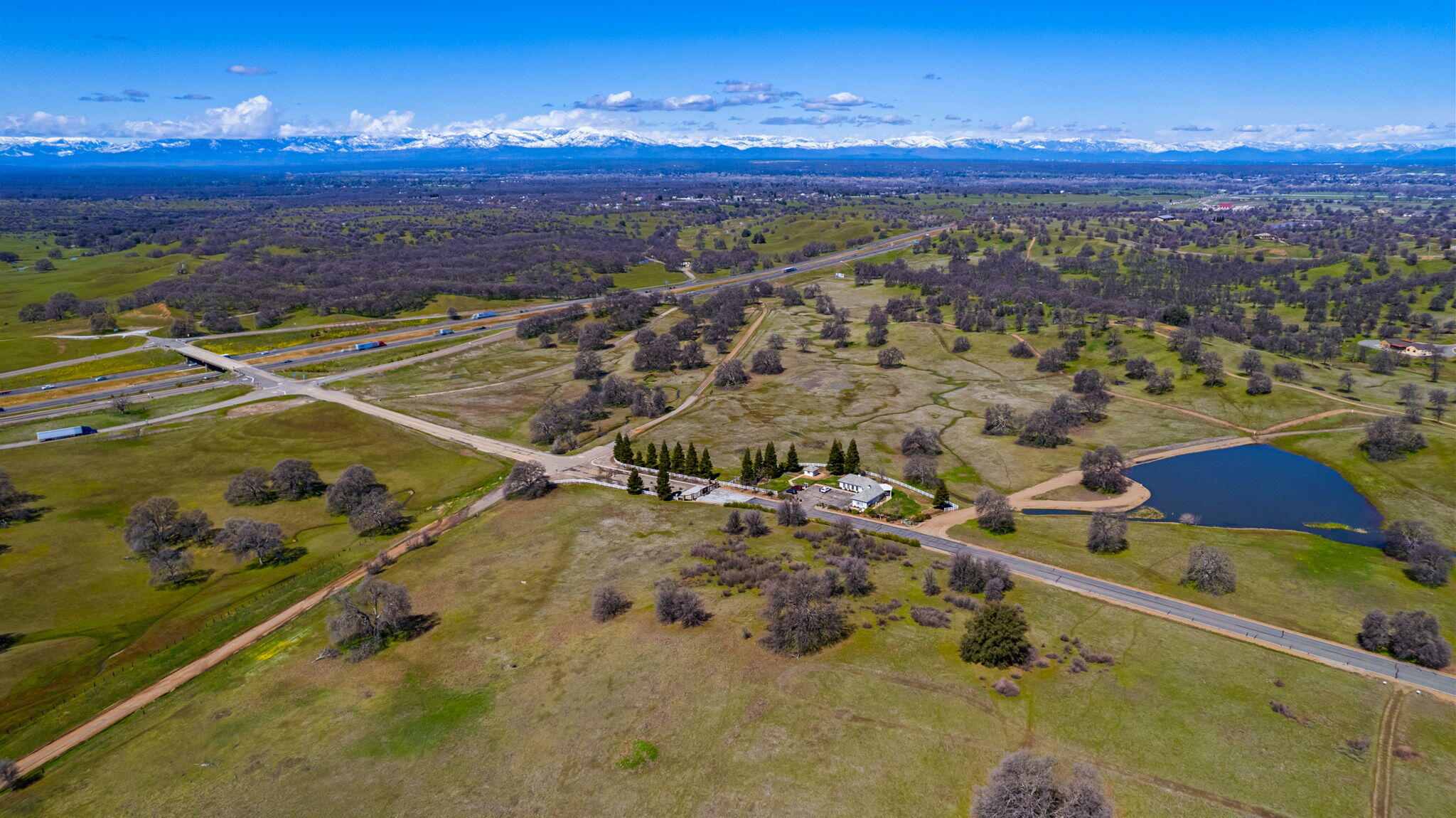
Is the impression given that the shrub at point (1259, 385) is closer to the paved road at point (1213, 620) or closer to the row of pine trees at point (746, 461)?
the row of pine trees at point (746, 461)

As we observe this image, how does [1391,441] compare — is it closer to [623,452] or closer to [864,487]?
[864,487]

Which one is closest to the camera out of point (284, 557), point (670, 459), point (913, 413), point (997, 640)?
point (997, 640)

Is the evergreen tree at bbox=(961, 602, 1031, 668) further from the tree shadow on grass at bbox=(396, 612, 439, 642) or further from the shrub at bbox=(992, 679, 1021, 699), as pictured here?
the tree shadow on grass at bbox=(396, 612, 439, 642)

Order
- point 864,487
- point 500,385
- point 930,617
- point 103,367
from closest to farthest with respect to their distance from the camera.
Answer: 1. point 930,617
2. point 864,487
3. point 500,385
4. point 103,367

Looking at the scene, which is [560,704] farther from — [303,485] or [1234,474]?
[1234,474]

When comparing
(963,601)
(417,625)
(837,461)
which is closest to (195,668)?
(417,625)

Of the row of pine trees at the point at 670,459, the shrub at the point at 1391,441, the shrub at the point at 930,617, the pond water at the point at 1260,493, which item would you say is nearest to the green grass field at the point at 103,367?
the row of pine trees at the point at 670,459

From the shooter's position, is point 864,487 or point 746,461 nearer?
point 864,487
